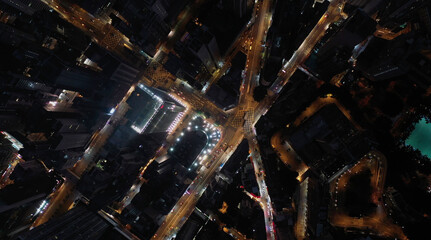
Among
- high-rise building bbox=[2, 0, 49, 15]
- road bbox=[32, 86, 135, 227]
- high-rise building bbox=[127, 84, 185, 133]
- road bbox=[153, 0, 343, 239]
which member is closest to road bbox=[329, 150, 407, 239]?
road bbox=[153, 0, 343, 239]

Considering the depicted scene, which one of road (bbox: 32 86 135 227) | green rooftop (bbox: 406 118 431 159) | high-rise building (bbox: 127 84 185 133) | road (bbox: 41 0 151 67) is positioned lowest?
road (bbox: 32 86 135 227)

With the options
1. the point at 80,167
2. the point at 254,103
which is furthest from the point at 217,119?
the point at 80,167

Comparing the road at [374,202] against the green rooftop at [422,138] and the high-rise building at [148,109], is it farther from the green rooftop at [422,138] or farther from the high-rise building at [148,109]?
the high-rise building at [148,109]

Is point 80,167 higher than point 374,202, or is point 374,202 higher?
point 374,202

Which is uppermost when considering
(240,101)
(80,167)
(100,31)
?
(240,101)

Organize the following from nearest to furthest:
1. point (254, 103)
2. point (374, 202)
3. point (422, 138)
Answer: point (374, 202), point (422, 138), point (254, 103)

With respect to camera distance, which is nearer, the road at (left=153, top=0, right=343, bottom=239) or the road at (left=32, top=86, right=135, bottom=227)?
the road at (left=153, top=0, right=343, bottom=239)

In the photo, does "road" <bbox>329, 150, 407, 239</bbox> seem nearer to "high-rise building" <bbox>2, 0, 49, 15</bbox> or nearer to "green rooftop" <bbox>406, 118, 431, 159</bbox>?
"green rooftop" <bbox>406, 118, 431, 159</bbox>

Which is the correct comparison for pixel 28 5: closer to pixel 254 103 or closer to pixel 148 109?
pixel 148 109

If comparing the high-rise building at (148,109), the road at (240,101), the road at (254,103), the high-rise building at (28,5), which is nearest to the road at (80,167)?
the road at (240,101)

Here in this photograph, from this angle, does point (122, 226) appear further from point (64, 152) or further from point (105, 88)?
point (105, 88)

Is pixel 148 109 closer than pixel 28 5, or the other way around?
pixel 28 5

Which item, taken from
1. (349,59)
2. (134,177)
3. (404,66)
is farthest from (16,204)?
(404,66)
